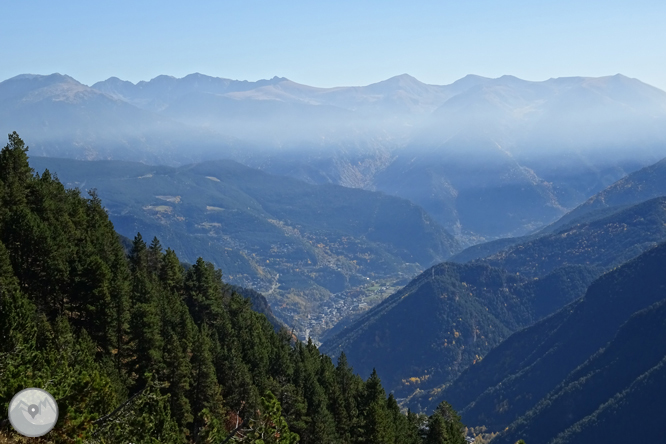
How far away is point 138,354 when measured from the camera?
58.1 m

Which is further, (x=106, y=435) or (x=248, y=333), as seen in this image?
(x=248, y=333)

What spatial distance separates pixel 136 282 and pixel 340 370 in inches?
1057

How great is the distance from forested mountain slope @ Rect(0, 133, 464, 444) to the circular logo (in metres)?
4.16

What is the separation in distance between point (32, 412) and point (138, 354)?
1158 inches

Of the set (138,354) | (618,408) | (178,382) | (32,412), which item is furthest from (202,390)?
(618,408)

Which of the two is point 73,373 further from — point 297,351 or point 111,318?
point 297,351

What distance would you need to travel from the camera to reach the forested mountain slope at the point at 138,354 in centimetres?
3881

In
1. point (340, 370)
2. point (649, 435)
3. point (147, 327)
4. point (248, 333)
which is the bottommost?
point (649, 435)

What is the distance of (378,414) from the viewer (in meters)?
64.6

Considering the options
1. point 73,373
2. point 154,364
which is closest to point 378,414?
point 154,364

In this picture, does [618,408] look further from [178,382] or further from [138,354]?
[138,354]

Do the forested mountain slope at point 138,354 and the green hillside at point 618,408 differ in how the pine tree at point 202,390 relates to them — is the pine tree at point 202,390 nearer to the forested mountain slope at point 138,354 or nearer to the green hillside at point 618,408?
the forested mountain slope at point 138,354

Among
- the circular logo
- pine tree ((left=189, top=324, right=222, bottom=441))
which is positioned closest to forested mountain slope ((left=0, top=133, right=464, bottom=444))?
pine tree ((left=189, top=324, right=222, bottom=441))

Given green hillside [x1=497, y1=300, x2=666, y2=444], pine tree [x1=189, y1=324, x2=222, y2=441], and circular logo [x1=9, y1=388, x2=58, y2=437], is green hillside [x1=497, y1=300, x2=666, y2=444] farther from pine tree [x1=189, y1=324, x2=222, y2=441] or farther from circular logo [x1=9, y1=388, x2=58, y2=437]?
circular logo [x1=9, y1=388, x2=58, y2=437]
